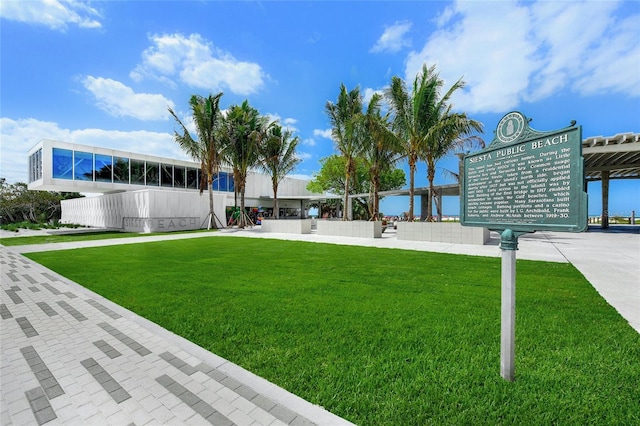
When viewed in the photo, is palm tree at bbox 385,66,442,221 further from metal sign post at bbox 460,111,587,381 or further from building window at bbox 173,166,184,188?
building window at bbox 173,166,184,188

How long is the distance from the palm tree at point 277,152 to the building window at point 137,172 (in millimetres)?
14264

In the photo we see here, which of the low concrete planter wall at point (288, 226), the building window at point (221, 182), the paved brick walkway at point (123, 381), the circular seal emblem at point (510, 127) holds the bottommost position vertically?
the paved brick walkway at point (123, 381)

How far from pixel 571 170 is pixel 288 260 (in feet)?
27.2

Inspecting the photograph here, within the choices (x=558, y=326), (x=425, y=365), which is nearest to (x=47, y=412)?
(x=425, y=365)

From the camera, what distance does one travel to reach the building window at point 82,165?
26.5 m

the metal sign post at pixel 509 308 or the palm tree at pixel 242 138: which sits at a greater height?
the palm tree at pixel 242 138

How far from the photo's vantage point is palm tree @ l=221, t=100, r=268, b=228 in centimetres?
2569

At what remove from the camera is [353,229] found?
62.5 ft

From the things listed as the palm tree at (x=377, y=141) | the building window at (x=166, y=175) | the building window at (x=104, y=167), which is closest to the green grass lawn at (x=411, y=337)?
the palm tree at (x=377, y=141)

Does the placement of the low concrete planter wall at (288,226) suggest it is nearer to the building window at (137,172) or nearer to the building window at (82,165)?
the building window at (137,172)

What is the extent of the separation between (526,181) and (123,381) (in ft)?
15.2

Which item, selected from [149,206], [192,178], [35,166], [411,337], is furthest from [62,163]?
[411,337]

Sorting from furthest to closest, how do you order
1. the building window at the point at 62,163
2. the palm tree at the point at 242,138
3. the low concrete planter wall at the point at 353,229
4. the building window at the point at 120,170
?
the building window at the point at 120,170 → the palm tree at the point at 242,138 → the building window at the point at 62,163 → the low concrete planter wall at the point at 353,229

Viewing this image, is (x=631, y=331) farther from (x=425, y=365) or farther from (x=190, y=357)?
(x=190, y=357)
